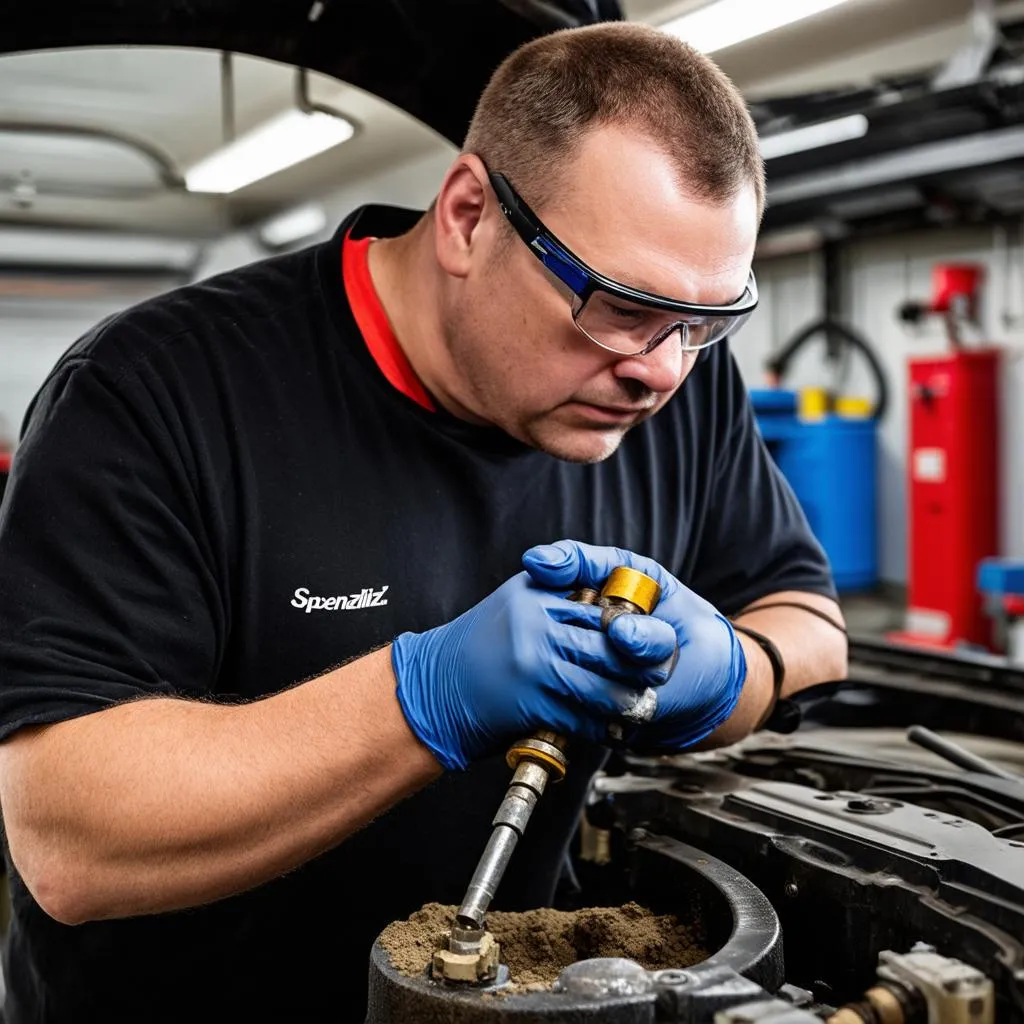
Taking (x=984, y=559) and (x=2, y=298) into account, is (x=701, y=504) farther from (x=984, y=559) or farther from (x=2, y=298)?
(x=2, y=298)

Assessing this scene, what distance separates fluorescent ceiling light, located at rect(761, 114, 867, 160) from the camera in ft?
12.2

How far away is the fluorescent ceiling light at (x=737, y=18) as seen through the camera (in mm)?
3369

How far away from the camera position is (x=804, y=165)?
395 centimetres

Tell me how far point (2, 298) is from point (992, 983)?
8074 millimetres

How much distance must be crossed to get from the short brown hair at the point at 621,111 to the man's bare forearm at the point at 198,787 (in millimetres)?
510

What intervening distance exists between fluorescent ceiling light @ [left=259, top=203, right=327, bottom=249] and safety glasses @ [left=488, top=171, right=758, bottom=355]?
721 cm

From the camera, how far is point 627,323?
1.06 meters

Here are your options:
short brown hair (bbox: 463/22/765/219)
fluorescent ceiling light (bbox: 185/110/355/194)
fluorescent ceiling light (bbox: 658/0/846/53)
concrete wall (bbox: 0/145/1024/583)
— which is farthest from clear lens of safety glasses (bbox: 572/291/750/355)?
fluorescent ceiling light (bbox: 185/110/355/194)

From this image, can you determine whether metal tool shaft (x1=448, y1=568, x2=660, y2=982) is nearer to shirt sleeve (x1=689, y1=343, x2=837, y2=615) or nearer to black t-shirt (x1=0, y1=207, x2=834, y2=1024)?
black t-shirt (x1=0, y1=207, x2=834, y2=1024)

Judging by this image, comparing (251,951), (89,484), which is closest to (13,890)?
Answer: (251,951)

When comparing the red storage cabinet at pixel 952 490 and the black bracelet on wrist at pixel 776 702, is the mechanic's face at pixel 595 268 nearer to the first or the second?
the black bracelet on wrist at pixel 776 702

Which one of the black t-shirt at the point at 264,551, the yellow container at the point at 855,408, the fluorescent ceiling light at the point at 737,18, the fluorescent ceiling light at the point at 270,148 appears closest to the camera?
the black t-shirt at the point at 264,551

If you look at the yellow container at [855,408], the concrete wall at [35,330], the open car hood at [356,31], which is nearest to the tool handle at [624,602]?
the open car hood at [356,31]

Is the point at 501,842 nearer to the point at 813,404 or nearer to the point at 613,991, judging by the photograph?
the point at 613,991
